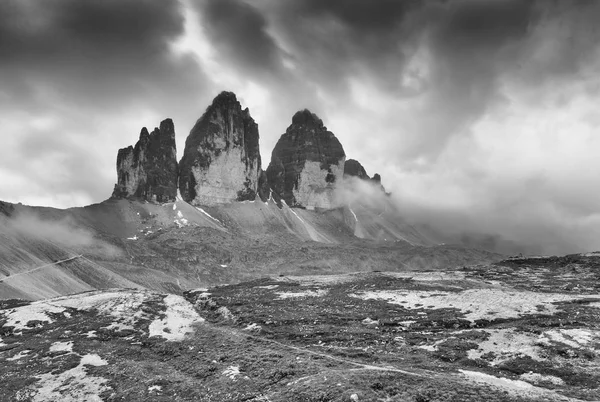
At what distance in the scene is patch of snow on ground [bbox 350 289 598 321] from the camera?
5256 cm

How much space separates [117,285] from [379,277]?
139 meters

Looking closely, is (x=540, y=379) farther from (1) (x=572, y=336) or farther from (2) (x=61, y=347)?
(2) (x=61, y=347)

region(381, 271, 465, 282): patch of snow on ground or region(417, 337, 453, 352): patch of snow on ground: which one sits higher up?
region(381, 271, 465, 282): patch of snow on ground

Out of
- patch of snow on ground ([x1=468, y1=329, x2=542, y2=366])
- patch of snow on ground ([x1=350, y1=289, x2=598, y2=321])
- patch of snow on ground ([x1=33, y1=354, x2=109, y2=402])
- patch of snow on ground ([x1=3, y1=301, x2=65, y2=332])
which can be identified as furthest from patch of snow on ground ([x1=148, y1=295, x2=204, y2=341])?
patch of snow on ground ([x1=468, y1=329, x2=542, y2=366])

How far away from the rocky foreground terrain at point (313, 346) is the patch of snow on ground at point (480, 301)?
10.3 inches

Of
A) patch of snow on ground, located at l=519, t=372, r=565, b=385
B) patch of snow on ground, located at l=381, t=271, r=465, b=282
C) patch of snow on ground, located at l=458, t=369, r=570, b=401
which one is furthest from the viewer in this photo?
patch of snow on ground, located at l=381, t=271, r=465, b=282

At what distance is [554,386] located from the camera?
2827 cm

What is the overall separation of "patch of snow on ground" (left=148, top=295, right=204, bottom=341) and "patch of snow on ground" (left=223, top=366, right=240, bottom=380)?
17.3 meters

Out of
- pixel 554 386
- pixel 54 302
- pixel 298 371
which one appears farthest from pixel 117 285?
pixel 554 386

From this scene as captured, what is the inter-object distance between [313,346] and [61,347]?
29541 mm

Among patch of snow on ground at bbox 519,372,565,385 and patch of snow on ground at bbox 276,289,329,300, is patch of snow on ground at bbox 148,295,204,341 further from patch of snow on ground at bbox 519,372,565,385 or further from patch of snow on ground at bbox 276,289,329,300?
patch of snow on ground at bbox 519,372,565,385

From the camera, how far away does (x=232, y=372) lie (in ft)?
114

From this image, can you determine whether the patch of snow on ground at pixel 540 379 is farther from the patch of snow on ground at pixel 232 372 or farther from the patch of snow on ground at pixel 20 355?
the patch of snow on ground at pixel 20 355

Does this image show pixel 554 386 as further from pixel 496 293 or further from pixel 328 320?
pixel 496 293
